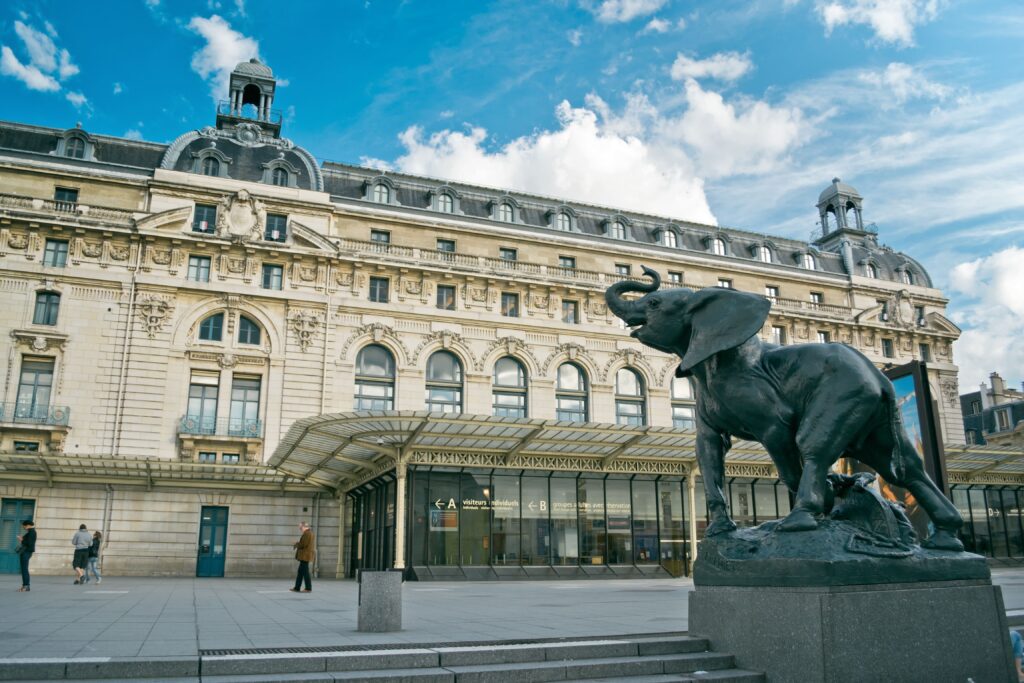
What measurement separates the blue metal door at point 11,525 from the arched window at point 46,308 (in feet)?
24.7

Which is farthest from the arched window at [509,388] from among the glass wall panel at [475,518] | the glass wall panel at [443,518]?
the glass wall panel at [443,518]

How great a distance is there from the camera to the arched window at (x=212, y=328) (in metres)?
35.3

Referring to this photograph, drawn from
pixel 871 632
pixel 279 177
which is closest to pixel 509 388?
pixel 279 177

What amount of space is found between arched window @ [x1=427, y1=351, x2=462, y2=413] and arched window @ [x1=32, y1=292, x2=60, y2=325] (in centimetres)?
1635

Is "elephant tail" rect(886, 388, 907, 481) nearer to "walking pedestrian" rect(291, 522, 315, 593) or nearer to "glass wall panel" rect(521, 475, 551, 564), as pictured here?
"walking pedestrian" rect(291, 522, 315, 593)

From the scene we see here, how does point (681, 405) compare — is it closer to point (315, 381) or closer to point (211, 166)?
point (315, 381)

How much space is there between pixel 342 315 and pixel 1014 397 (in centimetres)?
6149

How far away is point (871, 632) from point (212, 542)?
31.8 m

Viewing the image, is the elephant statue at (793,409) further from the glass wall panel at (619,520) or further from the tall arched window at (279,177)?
the tall arched window at (279,177)

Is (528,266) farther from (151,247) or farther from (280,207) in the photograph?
(151,247)

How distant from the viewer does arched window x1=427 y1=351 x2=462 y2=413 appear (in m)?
37.7

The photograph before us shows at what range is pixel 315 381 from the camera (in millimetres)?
35875

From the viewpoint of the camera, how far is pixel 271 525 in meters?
34.1

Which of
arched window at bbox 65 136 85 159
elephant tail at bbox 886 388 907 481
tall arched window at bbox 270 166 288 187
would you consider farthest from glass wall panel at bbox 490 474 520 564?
arched window at bbox 65 136 85 159
